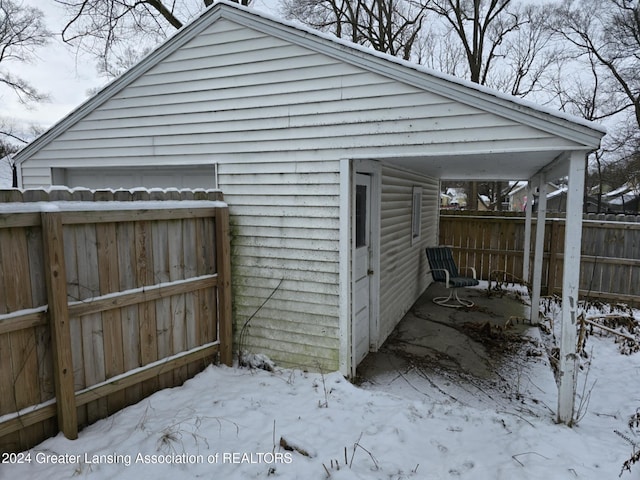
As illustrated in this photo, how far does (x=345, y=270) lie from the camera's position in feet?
13.0

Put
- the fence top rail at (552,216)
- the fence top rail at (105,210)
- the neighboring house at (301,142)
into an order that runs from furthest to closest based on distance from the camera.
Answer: the fence top rail at (552,216)
the neighboring house at (301,142)
the fence top rail at (105,210)

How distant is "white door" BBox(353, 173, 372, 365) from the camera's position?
4473 mm

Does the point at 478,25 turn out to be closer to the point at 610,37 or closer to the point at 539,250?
the point at 610,37

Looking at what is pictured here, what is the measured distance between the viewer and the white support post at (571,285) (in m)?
3.09

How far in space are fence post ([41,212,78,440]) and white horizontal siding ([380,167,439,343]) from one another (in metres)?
3.45

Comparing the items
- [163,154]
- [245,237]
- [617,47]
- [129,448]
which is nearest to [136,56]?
[163,154]

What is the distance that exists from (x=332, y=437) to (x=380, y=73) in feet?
10.4

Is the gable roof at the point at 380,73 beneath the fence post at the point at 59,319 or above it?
above

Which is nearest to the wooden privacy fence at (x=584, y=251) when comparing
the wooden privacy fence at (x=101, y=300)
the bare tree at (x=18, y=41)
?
the wooden privacy fence at (x=101, y=300)

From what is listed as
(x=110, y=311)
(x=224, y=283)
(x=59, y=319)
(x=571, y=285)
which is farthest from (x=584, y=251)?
(x=59, y=319)

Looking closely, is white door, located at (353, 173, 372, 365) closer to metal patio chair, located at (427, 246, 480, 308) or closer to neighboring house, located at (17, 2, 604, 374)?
neighboring house, located at (17, 2, 604, 374)

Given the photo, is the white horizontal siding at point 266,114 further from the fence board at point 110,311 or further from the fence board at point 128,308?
the fence board at point 110,311

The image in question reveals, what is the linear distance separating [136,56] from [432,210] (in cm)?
1080

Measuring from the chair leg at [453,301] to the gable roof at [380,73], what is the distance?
→ 4444 mm
